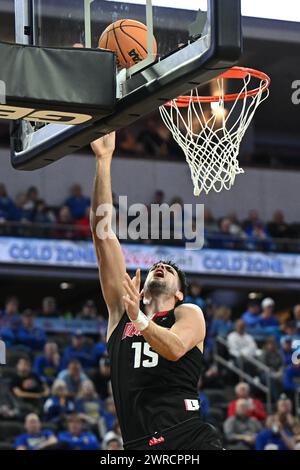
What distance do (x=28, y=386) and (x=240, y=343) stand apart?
4.69m

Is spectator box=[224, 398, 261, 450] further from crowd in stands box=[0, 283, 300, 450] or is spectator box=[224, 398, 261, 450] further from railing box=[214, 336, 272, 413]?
railing box=[214, 336, 272, 413]

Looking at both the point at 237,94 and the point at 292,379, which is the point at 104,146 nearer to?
the point at 237,94

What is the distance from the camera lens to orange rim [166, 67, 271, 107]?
684 cm

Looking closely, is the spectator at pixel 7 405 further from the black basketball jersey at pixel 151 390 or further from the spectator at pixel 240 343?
the black basketball jersey at pixel 151 390

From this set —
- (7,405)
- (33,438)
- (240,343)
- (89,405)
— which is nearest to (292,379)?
(240,343)

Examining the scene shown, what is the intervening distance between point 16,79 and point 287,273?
15806mm

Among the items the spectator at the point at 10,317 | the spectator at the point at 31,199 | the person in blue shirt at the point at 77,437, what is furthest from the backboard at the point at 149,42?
the spectator at the point at 31,199

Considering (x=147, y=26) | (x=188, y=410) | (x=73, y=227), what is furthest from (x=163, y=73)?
(x=73, y=227)

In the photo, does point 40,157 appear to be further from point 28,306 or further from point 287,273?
point 28,306

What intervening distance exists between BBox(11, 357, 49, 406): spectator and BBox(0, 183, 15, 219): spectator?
16.0ft

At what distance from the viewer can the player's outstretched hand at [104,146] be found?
21.6ft

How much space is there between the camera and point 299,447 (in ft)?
45.7

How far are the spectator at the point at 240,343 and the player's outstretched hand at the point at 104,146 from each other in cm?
1151

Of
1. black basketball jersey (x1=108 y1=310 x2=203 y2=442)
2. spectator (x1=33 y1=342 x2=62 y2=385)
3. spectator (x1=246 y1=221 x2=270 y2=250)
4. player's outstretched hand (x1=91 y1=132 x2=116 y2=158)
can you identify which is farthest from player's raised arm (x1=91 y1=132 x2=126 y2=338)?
spectator (x1=246 y1=221 x2=270 y2=250)
